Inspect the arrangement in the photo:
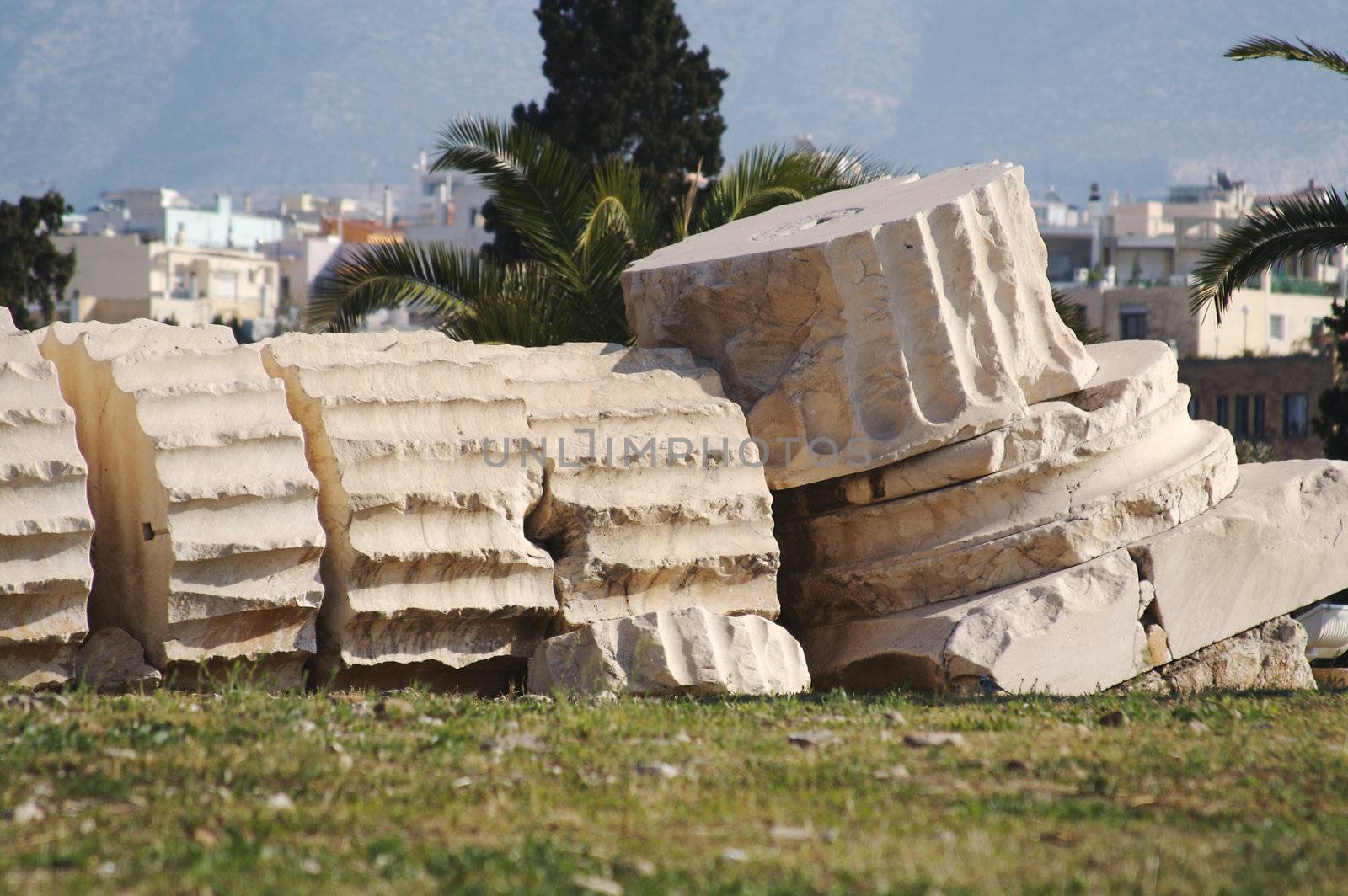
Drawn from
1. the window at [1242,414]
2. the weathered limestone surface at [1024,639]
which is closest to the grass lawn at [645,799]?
the weathered limestone surface at [1024,639]

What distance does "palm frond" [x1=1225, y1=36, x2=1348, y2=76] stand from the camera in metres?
9.09

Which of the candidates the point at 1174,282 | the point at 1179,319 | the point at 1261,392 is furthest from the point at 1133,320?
the point at 1261,392

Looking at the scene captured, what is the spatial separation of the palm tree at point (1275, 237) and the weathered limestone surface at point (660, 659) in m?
4.85

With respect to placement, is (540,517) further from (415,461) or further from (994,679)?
(994,679)

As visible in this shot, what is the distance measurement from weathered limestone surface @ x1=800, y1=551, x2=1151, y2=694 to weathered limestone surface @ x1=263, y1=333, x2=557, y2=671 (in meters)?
1.50

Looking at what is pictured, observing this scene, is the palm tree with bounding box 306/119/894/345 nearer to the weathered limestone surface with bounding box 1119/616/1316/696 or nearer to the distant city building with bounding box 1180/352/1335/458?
the weathered limestone surface with bounding box 1119/616/1316/696

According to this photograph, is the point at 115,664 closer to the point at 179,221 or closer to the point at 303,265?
the point at 303,265

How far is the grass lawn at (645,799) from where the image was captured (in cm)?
310

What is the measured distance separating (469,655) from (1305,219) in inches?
249

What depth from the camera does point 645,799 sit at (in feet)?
12.2

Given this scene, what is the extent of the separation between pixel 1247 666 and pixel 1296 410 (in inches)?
1099

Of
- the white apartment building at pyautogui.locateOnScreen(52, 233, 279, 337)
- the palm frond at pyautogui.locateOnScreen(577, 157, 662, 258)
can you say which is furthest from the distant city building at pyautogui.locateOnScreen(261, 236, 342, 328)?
the palm frond at pyautogui.locateOnScreen(577, 157, 662, 258)

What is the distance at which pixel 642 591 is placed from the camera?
6.35 meters

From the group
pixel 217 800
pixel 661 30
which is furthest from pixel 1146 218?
pixel 217 800
